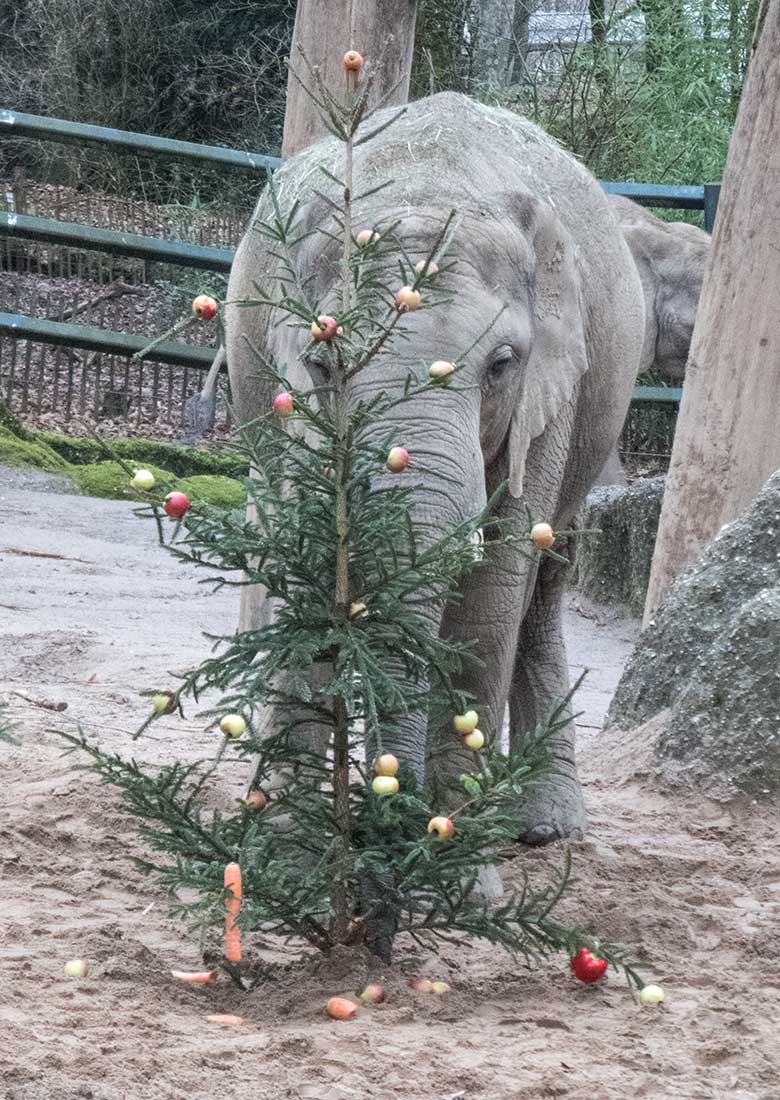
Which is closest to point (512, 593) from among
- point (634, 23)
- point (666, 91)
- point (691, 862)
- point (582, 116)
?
point (691, 862)

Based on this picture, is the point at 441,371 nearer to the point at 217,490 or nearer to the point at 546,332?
the point at 546,332

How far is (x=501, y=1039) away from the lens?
10.4ft

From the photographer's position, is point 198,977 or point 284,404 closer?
point 284,404

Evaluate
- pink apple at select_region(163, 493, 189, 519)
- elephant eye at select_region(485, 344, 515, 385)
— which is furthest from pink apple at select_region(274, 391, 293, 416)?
elephant eye at select_region(485, 344, 515, 385)

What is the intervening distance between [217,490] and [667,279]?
4164 mm

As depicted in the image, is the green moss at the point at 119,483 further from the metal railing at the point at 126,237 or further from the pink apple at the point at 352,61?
the pink apple at the point at 352,61

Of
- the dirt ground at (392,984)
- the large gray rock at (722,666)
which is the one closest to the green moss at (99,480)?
the dirt ground at (392,984)

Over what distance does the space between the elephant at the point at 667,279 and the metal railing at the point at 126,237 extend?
2.39ft

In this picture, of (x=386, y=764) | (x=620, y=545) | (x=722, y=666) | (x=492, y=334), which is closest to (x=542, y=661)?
(x=722, y=666)

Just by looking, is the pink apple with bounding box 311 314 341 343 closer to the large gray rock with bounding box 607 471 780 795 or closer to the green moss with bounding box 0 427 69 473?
the large gray rock with bounding box 607 471 780 795

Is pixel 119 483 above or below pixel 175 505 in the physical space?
below

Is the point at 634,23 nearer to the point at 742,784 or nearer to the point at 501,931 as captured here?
the point at 742,784

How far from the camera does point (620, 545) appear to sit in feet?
33.7

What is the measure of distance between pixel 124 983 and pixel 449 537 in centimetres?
110
